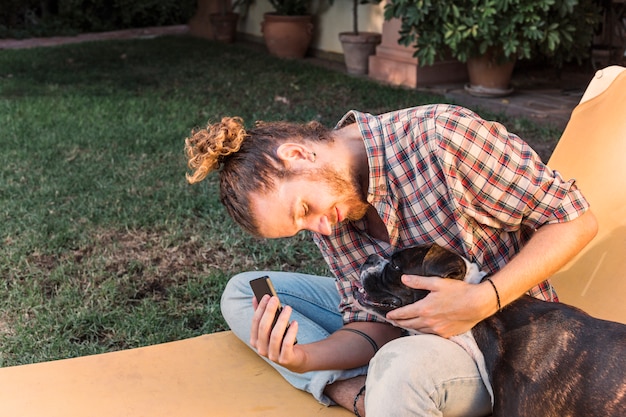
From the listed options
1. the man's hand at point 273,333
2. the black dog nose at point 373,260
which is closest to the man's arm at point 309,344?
the man's hand at point 273,333

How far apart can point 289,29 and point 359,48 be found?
186 centimetres

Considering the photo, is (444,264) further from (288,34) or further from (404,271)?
(288,34)

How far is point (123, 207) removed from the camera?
15.5 feet

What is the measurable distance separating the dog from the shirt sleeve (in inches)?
7.6

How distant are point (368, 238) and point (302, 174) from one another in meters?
0.44

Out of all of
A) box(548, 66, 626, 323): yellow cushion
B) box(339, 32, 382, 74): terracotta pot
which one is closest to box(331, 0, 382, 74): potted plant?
box(339, 32, 382, 74): terracotta pot

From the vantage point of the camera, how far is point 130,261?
3992 millimetres

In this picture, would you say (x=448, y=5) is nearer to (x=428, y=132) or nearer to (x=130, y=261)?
(x=130, y=261)

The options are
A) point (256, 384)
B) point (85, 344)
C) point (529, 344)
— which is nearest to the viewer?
point (529, 344)

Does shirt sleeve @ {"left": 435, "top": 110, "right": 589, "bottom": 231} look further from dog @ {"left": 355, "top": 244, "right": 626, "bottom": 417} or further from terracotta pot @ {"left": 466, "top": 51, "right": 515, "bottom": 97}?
terracotta pot @ {"left": 466, "top": 51, "right": 515, "bottom": 97}

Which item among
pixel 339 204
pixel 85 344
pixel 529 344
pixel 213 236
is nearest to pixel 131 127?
pixel 213 236

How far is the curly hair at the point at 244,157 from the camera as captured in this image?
6.67ft

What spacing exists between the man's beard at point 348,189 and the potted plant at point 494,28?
486 centimetres

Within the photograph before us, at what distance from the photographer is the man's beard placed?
2.06m
